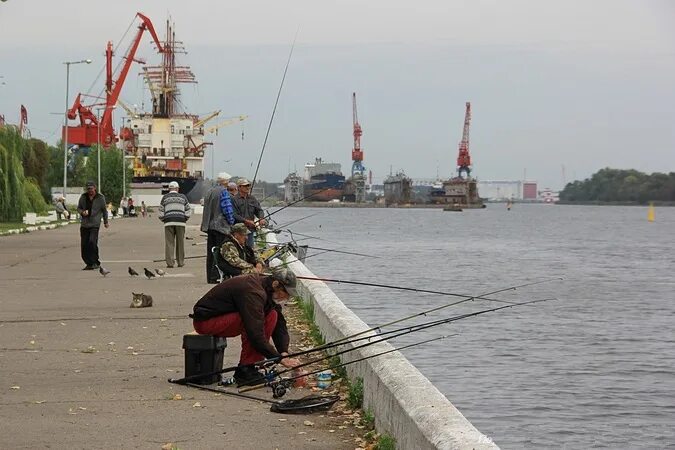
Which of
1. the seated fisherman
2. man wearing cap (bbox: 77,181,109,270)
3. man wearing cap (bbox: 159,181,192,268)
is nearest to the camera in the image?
the seated fisherman

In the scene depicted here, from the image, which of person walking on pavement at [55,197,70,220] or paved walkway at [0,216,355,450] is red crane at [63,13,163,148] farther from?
paved walkway at [0,216,355,450]

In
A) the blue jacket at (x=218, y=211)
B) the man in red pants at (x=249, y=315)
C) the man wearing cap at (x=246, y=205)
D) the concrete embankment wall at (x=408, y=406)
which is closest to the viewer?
the concrete embankment wall at (x=408, y=406)

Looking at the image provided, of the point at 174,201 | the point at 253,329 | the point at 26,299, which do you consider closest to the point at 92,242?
the point at 174,201

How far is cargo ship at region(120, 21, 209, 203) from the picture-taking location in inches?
4705

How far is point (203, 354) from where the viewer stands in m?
9.71

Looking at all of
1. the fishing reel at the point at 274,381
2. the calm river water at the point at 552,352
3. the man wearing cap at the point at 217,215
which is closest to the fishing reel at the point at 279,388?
the fishing reel at the point at 274,381

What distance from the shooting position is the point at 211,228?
17938 mm

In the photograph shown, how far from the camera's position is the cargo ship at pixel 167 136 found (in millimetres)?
119500

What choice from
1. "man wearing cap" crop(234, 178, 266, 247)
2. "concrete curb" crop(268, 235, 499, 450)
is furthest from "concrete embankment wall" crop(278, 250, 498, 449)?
"man wearing cap" crop(234, 178, 266, 247)

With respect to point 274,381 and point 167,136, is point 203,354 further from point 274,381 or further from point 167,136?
point 167,136

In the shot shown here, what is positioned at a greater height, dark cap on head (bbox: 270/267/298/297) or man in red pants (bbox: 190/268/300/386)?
dark cap on head (bbox: 270/267/298/297)

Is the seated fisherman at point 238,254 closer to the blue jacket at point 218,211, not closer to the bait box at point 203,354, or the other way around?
the bait box at point 203,354

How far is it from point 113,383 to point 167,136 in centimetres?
12032

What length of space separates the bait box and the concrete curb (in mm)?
1028
